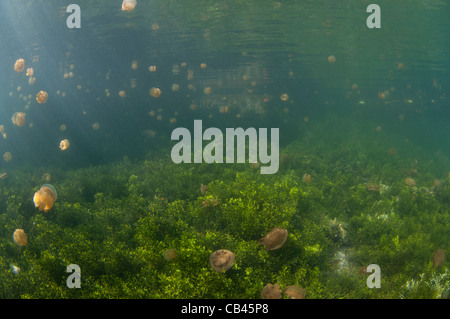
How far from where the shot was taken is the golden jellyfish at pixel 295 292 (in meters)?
3.89

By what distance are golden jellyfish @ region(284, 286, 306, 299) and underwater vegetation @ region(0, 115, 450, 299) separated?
0.01 metres

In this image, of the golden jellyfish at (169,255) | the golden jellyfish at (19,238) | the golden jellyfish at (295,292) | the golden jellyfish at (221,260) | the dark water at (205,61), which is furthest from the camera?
the dark water at (205,61)

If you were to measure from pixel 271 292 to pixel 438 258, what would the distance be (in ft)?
12.9

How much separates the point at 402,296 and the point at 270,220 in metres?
2.43

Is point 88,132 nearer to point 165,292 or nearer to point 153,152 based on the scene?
point 153,152

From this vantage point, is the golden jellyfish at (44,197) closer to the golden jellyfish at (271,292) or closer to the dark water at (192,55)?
the golden jellyfish at (271,292)

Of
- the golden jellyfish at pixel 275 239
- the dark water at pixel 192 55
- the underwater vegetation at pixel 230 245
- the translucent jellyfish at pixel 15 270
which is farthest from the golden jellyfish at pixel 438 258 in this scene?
the dark water at pixel 192 55

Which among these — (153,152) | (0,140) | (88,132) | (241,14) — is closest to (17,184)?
(153,152)

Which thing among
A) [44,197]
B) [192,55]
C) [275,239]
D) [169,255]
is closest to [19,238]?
[44,197]

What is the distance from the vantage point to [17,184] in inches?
509

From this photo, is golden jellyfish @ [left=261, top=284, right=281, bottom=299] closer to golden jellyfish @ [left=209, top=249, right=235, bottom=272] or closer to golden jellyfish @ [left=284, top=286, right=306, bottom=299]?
golden jellyfish @ [left=284, top=286, right=306, bottom=299]

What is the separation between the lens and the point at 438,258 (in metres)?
5.50

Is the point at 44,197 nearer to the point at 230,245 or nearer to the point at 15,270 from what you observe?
the point at 15,270

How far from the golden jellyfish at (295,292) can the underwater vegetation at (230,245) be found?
1 centimetres
